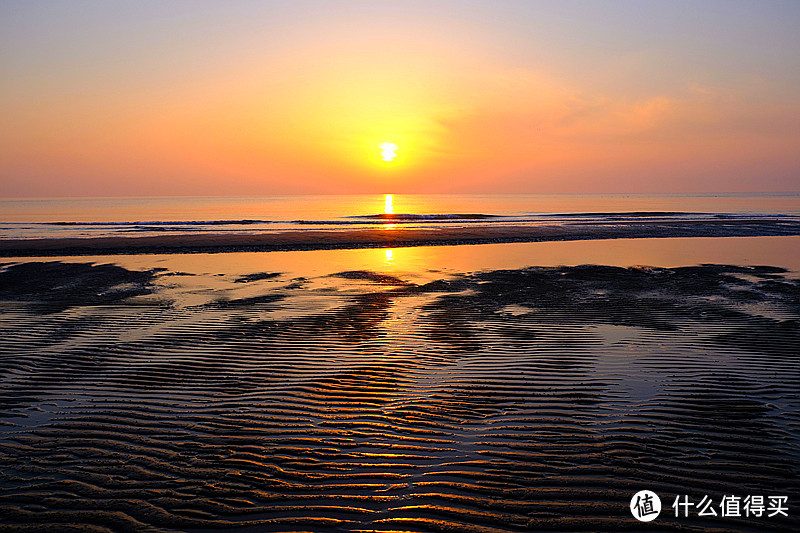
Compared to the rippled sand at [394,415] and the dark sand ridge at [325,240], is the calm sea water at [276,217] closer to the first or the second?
the dark sand ridge at [325,240]

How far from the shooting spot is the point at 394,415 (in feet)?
21.3

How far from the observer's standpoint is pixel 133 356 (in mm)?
9289

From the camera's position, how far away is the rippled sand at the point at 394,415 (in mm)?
4527

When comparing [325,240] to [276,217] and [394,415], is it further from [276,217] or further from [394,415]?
[276,217]

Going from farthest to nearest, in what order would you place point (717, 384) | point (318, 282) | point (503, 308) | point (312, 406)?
point (318, 282)
point (503, 308)
point (717, 384)
point (312, 406)

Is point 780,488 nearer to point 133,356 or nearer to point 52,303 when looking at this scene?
point 133,356

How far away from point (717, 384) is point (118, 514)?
7581 mm

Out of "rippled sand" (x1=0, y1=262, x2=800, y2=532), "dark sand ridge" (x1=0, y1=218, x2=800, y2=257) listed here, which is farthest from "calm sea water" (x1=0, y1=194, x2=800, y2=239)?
"rippled sand" (x1=0, y1=262, x2=800, y2=532)

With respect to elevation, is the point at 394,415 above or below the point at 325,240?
below

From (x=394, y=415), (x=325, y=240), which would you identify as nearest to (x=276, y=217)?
(x=325, y=240)

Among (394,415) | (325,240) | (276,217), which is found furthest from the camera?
(276,217)

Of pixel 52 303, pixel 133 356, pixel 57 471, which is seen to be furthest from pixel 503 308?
pixel 52 303

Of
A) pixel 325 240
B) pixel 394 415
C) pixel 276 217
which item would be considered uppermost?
pixel 276 217

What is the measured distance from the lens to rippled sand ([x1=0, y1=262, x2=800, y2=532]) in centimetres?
453
